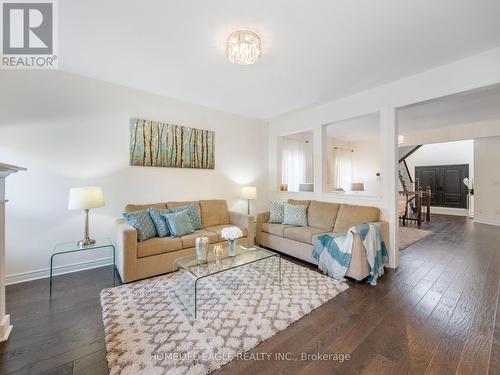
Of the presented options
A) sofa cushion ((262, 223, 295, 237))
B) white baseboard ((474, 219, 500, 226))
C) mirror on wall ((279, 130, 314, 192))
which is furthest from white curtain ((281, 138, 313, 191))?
white baseboard ((474, 219, 500, 226))

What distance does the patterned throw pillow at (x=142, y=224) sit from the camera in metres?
2.75

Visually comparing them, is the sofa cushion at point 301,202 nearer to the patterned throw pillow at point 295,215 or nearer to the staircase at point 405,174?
the patterned throw pillow at point 295,215

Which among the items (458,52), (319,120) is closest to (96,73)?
(319,120)

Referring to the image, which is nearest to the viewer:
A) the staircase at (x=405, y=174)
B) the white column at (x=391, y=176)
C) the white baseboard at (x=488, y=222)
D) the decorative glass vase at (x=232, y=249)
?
the decorative glass vase at (x=232, y=249)

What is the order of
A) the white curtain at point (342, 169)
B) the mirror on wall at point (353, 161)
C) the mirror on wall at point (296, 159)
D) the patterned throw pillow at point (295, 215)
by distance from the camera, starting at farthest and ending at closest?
the white curtain at point (342, 169), the mirror on wall at point (353, 161), the mirror on wall at point (296, 159), the patterned throw pillow at point (295, 215)

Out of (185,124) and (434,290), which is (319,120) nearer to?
(185,124)

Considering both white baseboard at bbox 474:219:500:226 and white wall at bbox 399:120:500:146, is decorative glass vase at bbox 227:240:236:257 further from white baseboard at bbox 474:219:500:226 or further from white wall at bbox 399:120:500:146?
white baseboard at bbox 474:219:500:226

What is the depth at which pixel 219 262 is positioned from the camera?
2.25 m

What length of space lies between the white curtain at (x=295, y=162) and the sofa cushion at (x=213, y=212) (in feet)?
7.36

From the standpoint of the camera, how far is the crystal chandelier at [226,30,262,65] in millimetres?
2070

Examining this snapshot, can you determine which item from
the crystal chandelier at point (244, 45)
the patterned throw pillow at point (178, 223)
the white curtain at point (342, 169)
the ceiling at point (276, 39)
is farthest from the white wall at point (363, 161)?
the crystal chandelier at point (244, 45)

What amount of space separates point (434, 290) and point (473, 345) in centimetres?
89

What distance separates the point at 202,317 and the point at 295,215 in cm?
232

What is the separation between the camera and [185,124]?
3869 mm
